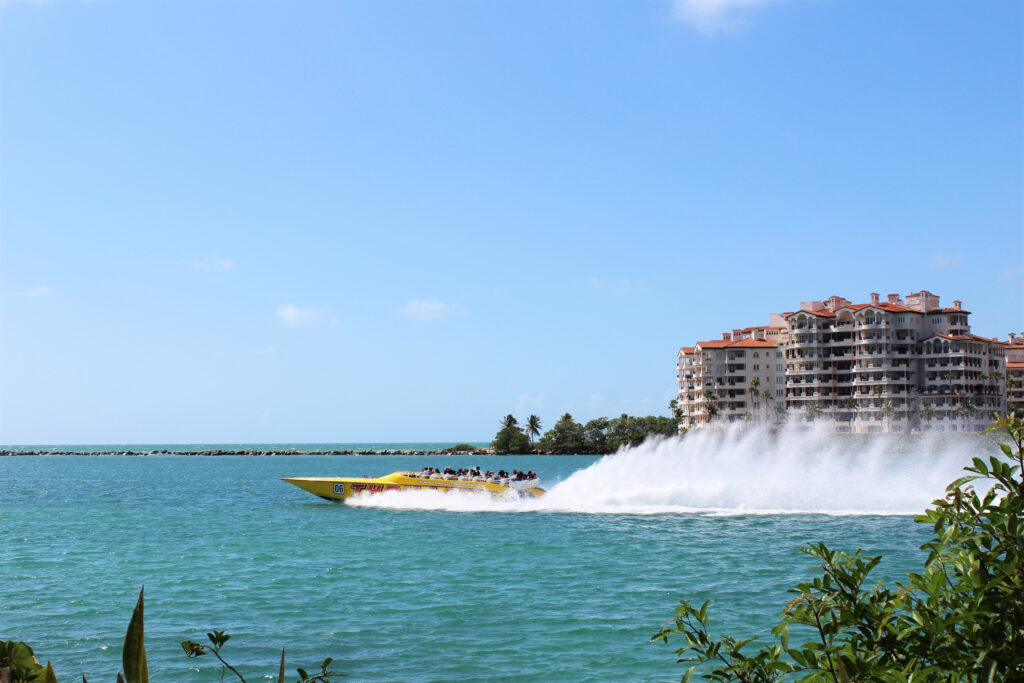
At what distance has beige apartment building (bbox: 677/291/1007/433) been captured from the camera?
397 feet

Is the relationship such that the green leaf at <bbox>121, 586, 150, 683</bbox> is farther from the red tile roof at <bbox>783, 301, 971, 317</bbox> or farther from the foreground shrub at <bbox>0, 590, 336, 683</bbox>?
the red tile roof at <bbox>783, 301, 971, 317</bbox>

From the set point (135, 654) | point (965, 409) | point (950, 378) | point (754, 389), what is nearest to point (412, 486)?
point (135, 654)

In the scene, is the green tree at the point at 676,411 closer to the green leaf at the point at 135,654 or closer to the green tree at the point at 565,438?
the green tree at the point at 565,438

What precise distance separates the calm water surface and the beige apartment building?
92599mm

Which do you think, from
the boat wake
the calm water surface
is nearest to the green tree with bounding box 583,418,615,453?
the boat wake

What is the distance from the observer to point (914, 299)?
128125 millimetres

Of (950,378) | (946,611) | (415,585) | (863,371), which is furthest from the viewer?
(863,371)

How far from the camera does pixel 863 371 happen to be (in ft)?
406

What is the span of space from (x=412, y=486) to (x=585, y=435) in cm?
13395

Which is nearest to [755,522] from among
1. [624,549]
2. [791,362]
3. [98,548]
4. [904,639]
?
[624,549]

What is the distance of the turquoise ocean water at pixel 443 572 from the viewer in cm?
1536

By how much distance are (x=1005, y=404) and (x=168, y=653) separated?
140013 mm

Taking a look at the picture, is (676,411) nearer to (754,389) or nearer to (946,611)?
(754,389)

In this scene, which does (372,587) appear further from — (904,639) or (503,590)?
(904,639)
